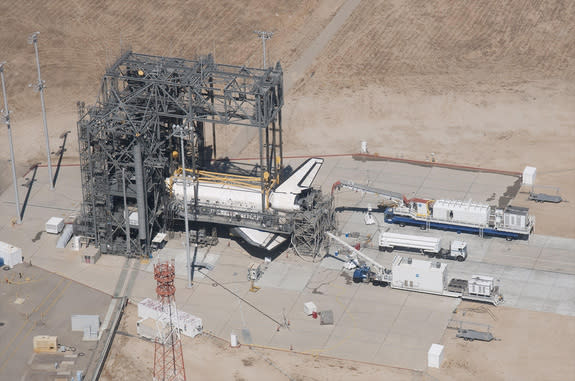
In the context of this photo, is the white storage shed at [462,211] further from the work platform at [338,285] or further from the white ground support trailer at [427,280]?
the white ground support trailer at [427,280]

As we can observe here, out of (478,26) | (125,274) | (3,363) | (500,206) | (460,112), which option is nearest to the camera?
(3,363)

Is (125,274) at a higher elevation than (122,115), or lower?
lower

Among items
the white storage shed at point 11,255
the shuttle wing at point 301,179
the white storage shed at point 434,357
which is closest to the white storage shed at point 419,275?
the white storage shed at point 434,357

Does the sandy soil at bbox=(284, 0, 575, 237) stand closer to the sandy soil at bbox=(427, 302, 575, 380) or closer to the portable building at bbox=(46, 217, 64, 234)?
the sandy soil at bbox=(427, 302, 575, 380)

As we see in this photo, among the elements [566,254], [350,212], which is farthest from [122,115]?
[566,254]

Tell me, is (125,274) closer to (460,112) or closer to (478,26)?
(460,112)

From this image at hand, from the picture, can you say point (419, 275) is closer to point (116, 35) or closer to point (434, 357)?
point (434, 357)

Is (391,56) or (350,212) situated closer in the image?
(350,212)

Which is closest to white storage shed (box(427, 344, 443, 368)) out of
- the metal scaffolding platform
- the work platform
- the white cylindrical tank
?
the work platform
